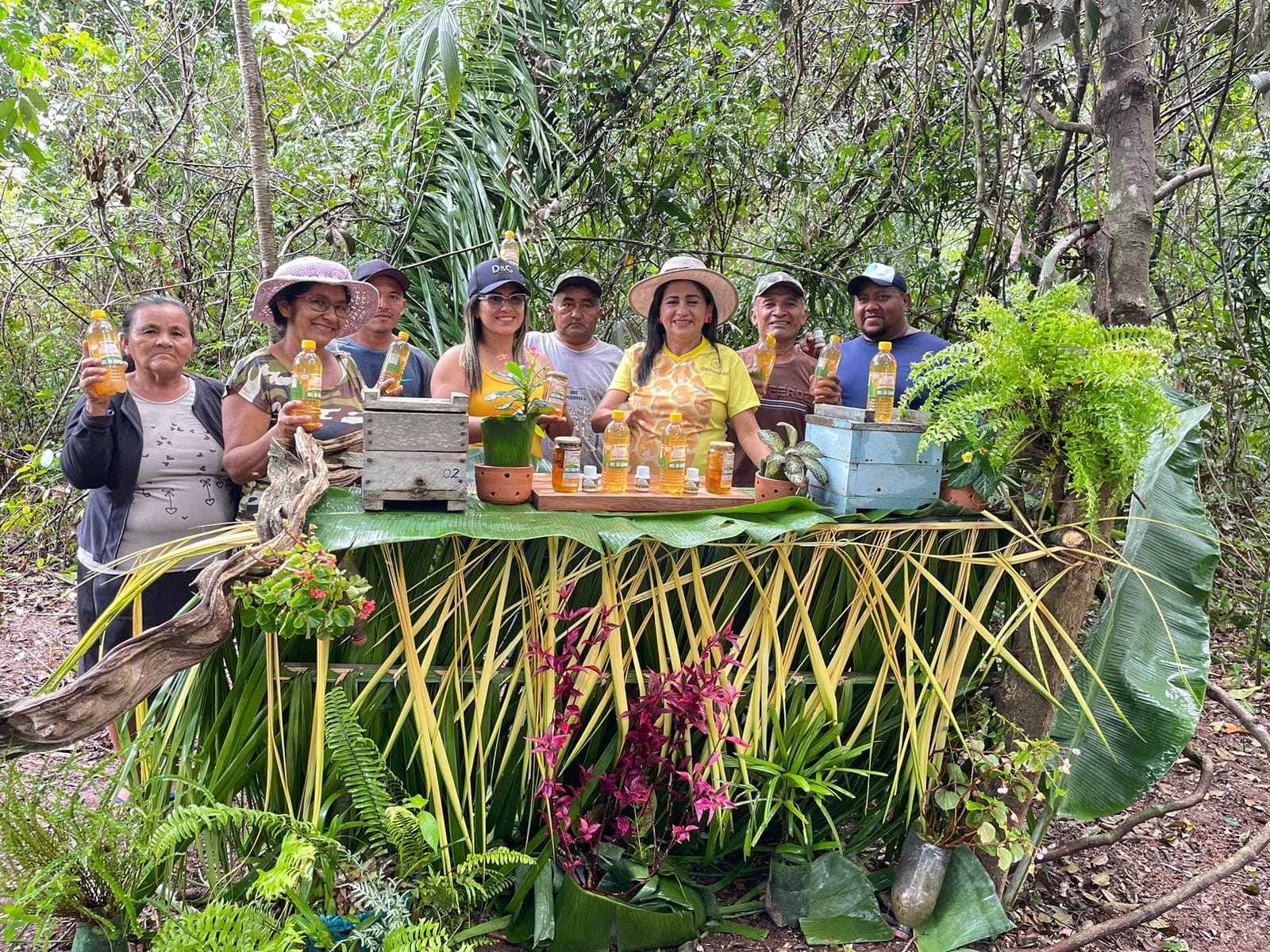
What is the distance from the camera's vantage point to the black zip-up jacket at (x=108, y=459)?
2.41 meters

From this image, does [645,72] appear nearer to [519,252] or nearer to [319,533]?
[519,252]

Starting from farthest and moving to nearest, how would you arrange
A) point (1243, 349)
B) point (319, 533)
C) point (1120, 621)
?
point (1243, 349), point (1120, 621), point (319, 533)

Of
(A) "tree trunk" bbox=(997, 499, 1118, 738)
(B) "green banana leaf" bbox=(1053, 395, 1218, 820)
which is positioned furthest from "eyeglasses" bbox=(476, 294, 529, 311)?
(B) "green banana leaf" bbox=(1053, 395, 1218, 820)

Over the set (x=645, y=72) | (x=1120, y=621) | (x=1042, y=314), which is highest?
(x=645, y=72)

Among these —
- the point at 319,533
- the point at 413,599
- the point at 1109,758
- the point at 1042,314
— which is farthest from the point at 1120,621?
the point at 319,533

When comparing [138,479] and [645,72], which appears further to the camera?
[645,72]

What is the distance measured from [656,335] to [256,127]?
1989 millimetres

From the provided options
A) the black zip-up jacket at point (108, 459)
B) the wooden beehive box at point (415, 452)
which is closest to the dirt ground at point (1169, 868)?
the black zip-up jacket at point (108, 459)

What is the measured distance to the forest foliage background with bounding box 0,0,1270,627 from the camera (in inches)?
167

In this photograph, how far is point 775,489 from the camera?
2.57 m

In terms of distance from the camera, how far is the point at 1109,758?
244cm

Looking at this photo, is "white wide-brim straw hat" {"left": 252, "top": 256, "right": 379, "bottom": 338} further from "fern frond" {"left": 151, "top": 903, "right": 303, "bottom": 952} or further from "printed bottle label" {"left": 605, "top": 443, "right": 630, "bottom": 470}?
"fern frond" {"left": 151, "top": 903, "right": 303, "bottom": 952}

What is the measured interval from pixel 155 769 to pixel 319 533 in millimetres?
797

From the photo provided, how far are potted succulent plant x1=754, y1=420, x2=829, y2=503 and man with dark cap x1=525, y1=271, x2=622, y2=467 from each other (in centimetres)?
101
